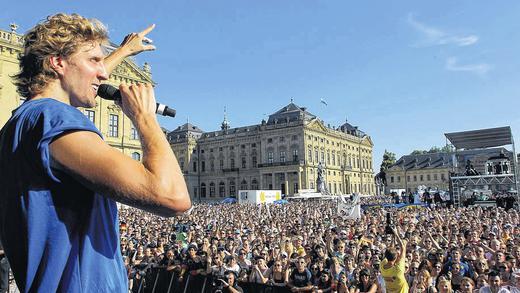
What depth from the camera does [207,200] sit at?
8725 centimetres

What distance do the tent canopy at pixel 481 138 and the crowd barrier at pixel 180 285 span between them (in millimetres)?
29293

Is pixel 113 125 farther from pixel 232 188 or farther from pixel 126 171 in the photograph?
pixel 126 171

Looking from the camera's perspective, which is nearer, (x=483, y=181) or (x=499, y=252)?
(x=499, y=252)

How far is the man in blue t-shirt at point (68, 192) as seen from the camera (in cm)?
116

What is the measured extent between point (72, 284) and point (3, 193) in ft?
1.19

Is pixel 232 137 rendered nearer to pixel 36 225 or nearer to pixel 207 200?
pixel 207 200

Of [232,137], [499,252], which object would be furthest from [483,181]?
[232,137]

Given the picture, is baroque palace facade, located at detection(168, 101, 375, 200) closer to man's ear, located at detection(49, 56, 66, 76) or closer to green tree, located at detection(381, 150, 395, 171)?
green tree, located at detection(381, 150, 395, 171)

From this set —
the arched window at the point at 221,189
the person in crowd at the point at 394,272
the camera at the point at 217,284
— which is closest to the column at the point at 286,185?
the arched window at the point at 221,189

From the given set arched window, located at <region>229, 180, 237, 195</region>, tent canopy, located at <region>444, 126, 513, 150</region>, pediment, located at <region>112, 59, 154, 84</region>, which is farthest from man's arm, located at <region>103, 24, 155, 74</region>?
arched window, located at <region>229, 180, 237, 195</region>

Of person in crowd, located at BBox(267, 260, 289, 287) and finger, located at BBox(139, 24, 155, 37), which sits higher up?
finger, located at BBox(139, 24, 155, 37)

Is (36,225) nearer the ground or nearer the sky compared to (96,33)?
nearer the ground

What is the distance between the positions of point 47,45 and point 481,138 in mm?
37177

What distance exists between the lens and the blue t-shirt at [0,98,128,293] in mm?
1179
